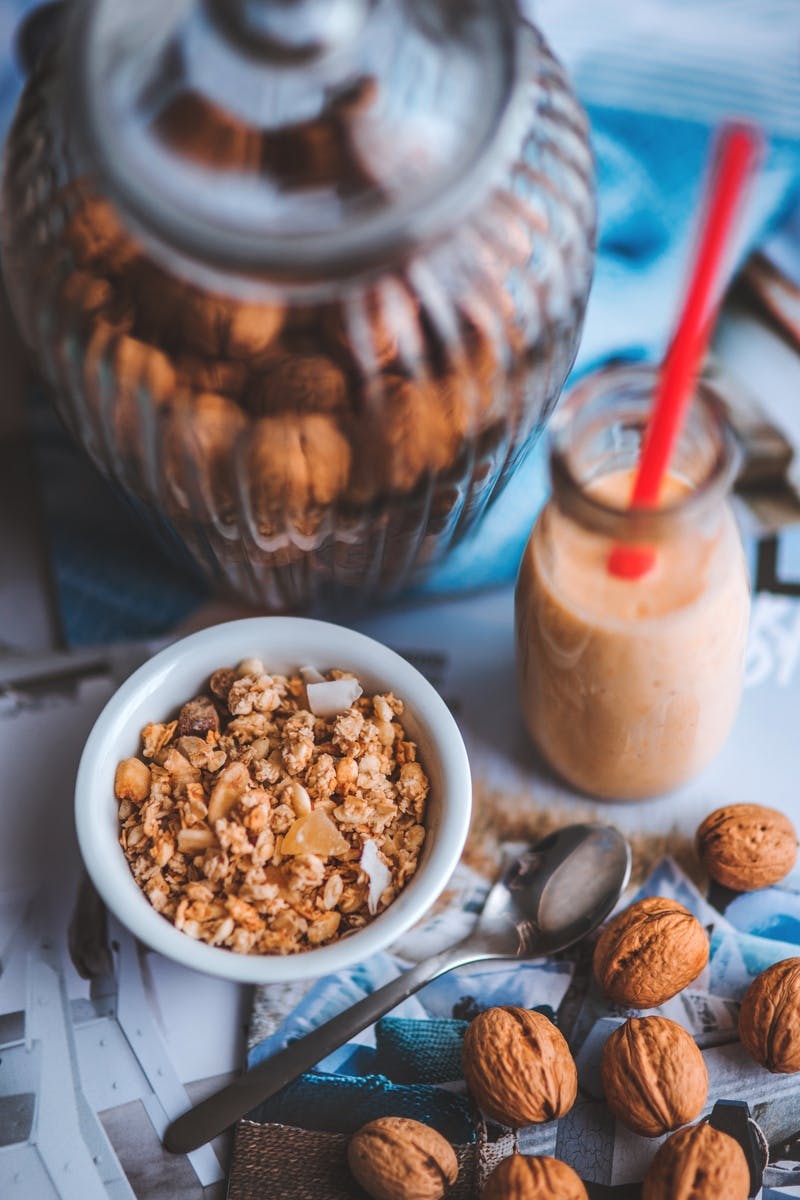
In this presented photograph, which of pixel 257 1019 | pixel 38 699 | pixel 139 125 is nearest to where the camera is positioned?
pixel 139 125

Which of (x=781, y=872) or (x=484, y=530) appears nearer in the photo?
(x=781, y=872)

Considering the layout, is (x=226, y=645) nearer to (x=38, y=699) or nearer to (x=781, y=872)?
(x=38, y=699)

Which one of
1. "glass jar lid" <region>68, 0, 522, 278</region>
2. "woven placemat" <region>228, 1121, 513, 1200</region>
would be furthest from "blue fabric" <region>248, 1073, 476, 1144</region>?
"glass jar lid" <region>68, 0, 522, 278</region>

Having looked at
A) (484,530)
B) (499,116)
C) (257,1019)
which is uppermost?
(499,116)

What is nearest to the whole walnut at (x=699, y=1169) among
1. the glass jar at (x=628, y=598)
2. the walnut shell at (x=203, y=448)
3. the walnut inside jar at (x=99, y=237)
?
the glass jar at (x=628, y=598)

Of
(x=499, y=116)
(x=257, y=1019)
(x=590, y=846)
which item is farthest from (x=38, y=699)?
(x=499, y=116)

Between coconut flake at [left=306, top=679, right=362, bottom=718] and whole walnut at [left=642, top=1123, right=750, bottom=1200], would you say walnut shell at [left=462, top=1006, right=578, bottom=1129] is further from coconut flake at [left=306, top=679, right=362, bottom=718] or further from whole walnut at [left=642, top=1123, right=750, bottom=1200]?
coconut flake at [left=306, top=679, right=362, bottom=718]
